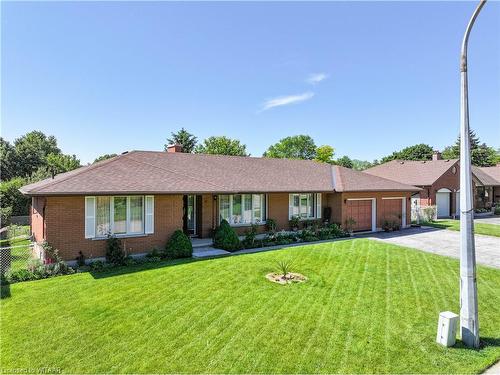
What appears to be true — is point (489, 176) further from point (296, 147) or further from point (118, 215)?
point (296, 147)

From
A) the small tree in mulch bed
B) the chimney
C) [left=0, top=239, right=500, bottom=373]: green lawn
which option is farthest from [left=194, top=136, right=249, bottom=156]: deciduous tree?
[left=0, top=239, right=500, bottom=373]: green lawn

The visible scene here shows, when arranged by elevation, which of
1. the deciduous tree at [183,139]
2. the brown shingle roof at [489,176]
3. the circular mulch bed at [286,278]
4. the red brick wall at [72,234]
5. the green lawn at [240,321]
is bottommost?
the green lawn at [240,321]

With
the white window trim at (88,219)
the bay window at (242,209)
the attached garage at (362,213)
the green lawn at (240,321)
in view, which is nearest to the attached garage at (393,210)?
the attached garage at (362,213)

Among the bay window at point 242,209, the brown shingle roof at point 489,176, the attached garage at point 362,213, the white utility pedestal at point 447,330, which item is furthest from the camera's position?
the brown shingle roof at point 489,176

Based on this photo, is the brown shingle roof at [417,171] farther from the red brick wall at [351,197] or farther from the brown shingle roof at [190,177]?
the brown shingle roof at [190,177]

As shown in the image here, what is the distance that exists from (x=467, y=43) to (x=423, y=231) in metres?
17.0

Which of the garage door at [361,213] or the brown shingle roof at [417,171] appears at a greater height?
the brown shingle roof at [417,171]

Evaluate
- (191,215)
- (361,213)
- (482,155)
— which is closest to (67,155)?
(191,215)

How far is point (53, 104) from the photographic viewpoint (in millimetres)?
20375

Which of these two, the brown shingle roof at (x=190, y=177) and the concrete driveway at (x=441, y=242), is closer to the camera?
the brown shingle roof at (x=190, y=177)

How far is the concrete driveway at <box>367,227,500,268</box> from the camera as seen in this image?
13633 mm

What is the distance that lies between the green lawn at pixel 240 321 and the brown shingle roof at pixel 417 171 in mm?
19960

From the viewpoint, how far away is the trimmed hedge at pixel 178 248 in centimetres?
1252

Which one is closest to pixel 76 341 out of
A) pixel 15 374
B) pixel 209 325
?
pixel 15 374
